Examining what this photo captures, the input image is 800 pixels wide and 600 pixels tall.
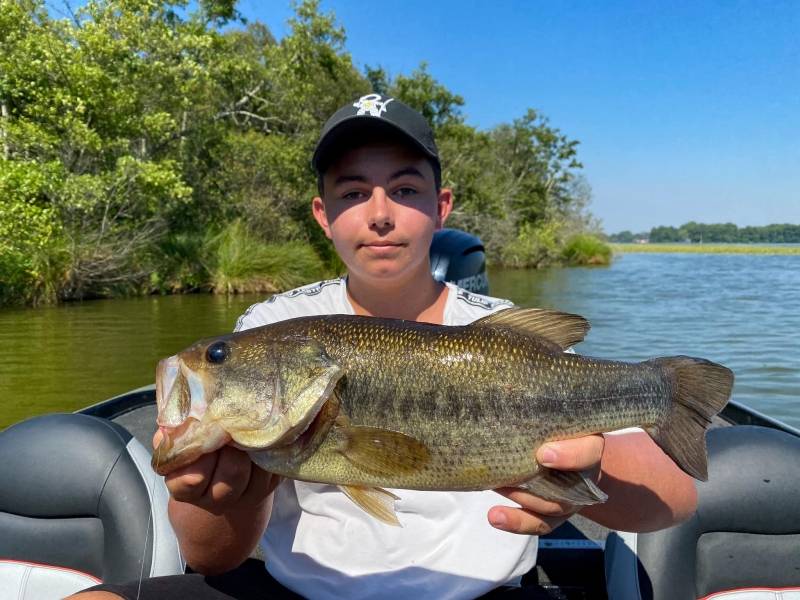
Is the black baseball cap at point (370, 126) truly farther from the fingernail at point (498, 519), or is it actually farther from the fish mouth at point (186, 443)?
the fingernail at point (498, 519)

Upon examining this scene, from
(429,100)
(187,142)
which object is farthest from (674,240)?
(187,142)

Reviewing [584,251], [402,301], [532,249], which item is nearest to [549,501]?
[402,301]

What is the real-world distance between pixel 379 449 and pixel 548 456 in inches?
20.0

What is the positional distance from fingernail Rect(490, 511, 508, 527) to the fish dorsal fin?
0.58m

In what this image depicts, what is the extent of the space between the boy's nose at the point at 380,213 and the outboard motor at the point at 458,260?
2.74 meters

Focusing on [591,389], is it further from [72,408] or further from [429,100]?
[429,100]

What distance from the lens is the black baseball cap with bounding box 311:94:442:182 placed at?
2676mm

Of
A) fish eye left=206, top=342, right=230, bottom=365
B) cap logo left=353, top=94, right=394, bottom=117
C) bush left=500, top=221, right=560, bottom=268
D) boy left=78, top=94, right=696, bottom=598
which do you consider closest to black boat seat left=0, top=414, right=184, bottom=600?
boy left=78, top=94, right=696, bottom=598

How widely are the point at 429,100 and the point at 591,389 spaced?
129 feet

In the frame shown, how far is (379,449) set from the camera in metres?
1.84

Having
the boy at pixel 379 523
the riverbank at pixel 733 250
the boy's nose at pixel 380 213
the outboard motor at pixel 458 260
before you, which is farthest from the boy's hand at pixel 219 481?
the riverbank at pixel 733 250

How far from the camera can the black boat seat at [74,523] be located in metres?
2.84

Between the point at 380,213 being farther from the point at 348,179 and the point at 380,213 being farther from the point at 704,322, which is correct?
the point at 704,322

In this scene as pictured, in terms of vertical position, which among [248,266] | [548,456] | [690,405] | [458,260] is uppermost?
[458,260]
